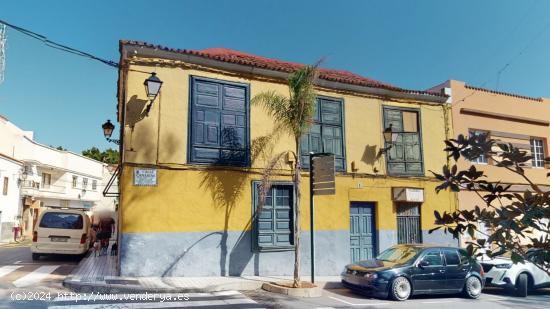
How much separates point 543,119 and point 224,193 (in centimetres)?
1522

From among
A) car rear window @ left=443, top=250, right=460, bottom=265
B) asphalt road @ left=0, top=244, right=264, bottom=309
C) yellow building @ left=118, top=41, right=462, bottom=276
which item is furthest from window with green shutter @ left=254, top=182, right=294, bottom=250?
car rear window @ left=443, top=250, right=460, bottom=265

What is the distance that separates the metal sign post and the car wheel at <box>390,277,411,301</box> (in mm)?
2090

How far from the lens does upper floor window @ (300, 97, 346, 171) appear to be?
1372cm

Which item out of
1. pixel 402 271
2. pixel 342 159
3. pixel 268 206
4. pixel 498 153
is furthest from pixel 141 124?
pixel 498 153

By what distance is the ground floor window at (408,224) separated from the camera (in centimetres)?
1483

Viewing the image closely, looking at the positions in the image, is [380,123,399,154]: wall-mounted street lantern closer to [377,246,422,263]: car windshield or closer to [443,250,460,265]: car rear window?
[377,246,422,263]: car windshield

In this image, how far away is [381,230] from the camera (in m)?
14.3

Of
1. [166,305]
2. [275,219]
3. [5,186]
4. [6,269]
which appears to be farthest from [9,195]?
[166,305]

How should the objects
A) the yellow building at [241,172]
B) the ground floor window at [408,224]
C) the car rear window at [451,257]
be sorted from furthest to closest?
the ground floor window at [408,224] < the yellow building at [241,172] < the car rear window at [451,257]

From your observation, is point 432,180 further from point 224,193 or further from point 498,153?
point 498,153

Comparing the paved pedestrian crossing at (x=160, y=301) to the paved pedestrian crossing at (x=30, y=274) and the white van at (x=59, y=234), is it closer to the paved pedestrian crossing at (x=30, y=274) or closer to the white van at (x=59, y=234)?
the paved pedestrian crossing at (x=30, y=274)

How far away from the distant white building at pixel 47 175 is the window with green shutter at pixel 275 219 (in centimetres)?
2480

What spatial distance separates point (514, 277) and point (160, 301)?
9465 mm

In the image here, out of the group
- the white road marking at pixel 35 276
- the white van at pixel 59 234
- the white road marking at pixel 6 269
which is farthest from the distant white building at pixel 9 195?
the white road marking at pixel 35 276
